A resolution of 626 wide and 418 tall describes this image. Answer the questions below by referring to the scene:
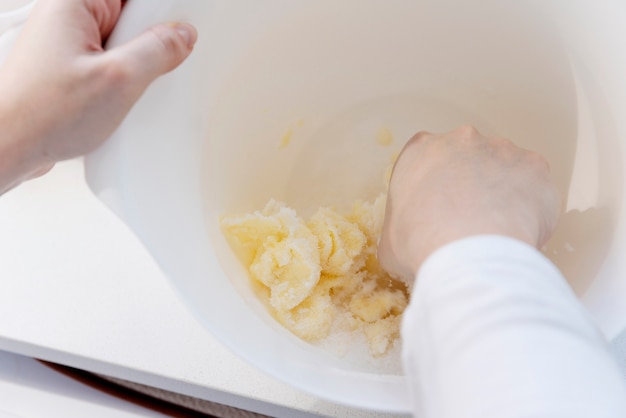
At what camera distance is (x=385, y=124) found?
729 mm

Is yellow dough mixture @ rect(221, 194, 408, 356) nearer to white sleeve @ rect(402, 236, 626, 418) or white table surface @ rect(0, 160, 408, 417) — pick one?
white table surface @ rect(0, 160, 408, 417)

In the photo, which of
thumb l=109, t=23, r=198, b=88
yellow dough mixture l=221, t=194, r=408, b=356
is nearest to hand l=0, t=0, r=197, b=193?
thumb l=109, t=23, r=198, b=88

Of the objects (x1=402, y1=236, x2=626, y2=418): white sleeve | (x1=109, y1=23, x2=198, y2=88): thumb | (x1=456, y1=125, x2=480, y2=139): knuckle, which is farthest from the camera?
(x1=456, y1=125, x2=480, y2=139): knuckle

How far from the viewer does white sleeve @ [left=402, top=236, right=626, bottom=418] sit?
0.30 m

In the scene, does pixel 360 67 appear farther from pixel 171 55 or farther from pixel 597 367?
pixel 597 367

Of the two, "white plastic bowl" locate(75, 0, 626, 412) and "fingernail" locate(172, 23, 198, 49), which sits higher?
"fingernail" locate(172, 23, 198, 49)

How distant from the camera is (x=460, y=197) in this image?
443 mm

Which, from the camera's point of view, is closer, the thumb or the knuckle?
the thumb

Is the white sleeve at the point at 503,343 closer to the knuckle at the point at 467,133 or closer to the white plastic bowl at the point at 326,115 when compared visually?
the white plastic bowl at the point at 326,115

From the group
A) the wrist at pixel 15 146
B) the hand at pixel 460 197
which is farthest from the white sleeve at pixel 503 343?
the wrist at pixel 15 146

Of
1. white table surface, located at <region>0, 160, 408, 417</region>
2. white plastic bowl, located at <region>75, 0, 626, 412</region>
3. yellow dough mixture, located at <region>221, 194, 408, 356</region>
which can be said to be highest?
white plastic bowl, located at <region>75, 0, 626, 412</region>

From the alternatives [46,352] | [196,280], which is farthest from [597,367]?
[46,352]

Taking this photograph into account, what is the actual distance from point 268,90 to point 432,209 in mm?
262

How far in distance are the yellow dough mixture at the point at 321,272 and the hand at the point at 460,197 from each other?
47mm
